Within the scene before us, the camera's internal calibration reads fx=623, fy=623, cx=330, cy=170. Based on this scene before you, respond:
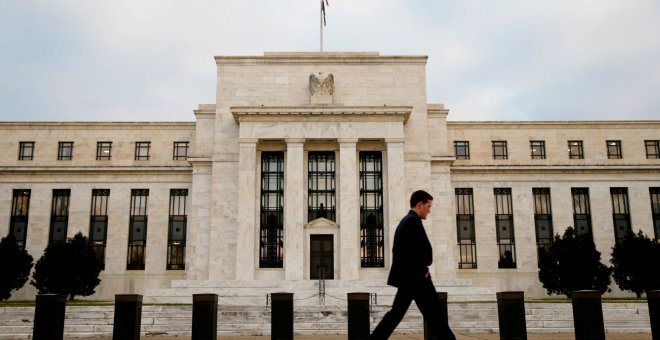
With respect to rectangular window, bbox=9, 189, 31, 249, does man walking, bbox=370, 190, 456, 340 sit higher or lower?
lower

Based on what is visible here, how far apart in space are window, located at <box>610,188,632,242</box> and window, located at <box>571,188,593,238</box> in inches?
74.3

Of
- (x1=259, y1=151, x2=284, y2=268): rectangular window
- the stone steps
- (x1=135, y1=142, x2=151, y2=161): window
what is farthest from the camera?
(x1=135, y1=142, x2=151, y2=161): window

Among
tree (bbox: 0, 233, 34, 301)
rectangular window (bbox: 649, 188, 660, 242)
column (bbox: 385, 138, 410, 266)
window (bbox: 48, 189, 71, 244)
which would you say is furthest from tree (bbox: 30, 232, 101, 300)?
rectangular window (bbox: 649, 188, 660, 242)

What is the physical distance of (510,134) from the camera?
48812 mm

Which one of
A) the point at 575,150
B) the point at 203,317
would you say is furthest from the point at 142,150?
the point at 203,317

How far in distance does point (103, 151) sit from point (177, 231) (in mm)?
8819

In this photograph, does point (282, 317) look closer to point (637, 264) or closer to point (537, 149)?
point (637, 264)

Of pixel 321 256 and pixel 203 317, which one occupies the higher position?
pixel 321 256

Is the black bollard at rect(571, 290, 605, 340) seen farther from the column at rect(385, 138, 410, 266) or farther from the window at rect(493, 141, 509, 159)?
the window at rect(493, 141, 509, 159)

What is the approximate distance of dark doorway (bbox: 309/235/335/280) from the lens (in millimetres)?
41875

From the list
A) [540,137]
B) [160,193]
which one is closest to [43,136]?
[160,193]

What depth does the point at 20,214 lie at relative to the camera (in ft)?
154

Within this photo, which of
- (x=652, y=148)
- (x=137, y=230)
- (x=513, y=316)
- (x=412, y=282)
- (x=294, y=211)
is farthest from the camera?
(x=652, y=148)

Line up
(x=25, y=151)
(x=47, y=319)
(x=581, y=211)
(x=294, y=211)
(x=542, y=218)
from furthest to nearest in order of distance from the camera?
(x=25, y=151) < (x=581, y=211) < (x=542, y=218) < (x=294, y=211) < (x=47, y=319)
